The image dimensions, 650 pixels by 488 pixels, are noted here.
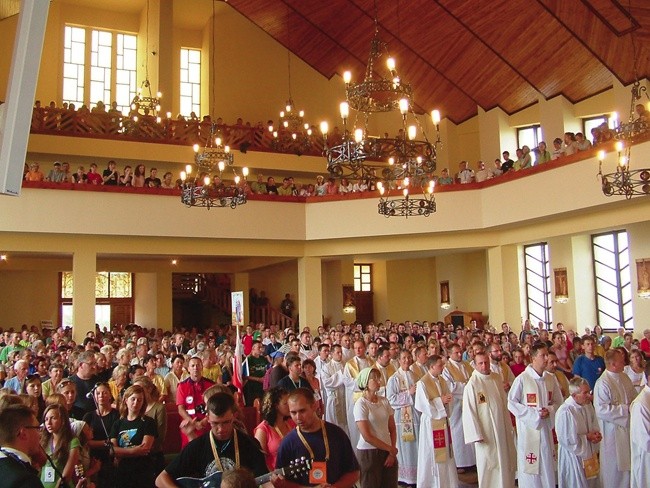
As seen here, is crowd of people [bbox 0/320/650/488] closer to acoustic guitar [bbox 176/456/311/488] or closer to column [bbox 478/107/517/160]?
acoustic guitar [bbox 176/456/311/488]

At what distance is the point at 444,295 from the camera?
26.6 metres

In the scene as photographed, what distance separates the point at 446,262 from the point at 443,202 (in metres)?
6.95

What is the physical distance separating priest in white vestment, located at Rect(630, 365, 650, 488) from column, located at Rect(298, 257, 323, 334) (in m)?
14.3

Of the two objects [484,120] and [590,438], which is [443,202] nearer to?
[484,120]

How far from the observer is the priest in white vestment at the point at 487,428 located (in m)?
8.06

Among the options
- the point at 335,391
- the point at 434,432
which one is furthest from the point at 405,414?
the point at 335,391

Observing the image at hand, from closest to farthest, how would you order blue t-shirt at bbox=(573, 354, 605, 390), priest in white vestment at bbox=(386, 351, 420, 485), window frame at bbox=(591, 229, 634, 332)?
priest in white vestment at bbox=(386, 351, 420, 485) → blue t-shirt at bbox=(573, 354, 605, 390) → window frame at bbox=(591, 229, 634, 332)

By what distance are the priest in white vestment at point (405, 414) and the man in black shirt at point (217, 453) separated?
5.52 m

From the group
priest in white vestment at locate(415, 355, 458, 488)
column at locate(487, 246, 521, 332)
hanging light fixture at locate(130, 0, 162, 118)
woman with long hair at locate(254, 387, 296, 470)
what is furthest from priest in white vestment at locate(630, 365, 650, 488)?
hanging light fixture at locate(130, 0, 162, 118)

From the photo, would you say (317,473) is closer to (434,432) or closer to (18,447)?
(18,447)

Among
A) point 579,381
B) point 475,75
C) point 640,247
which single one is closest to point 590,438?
point 579,381

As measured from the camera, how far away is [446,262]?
26594 mm

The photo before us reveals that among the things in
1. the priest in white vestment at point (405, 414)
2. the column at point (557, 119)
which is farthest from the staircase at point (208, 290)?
the priest in white vestment at point (405, 414)

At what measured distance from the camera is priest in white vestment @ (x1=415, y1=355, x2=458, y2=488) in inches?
332
